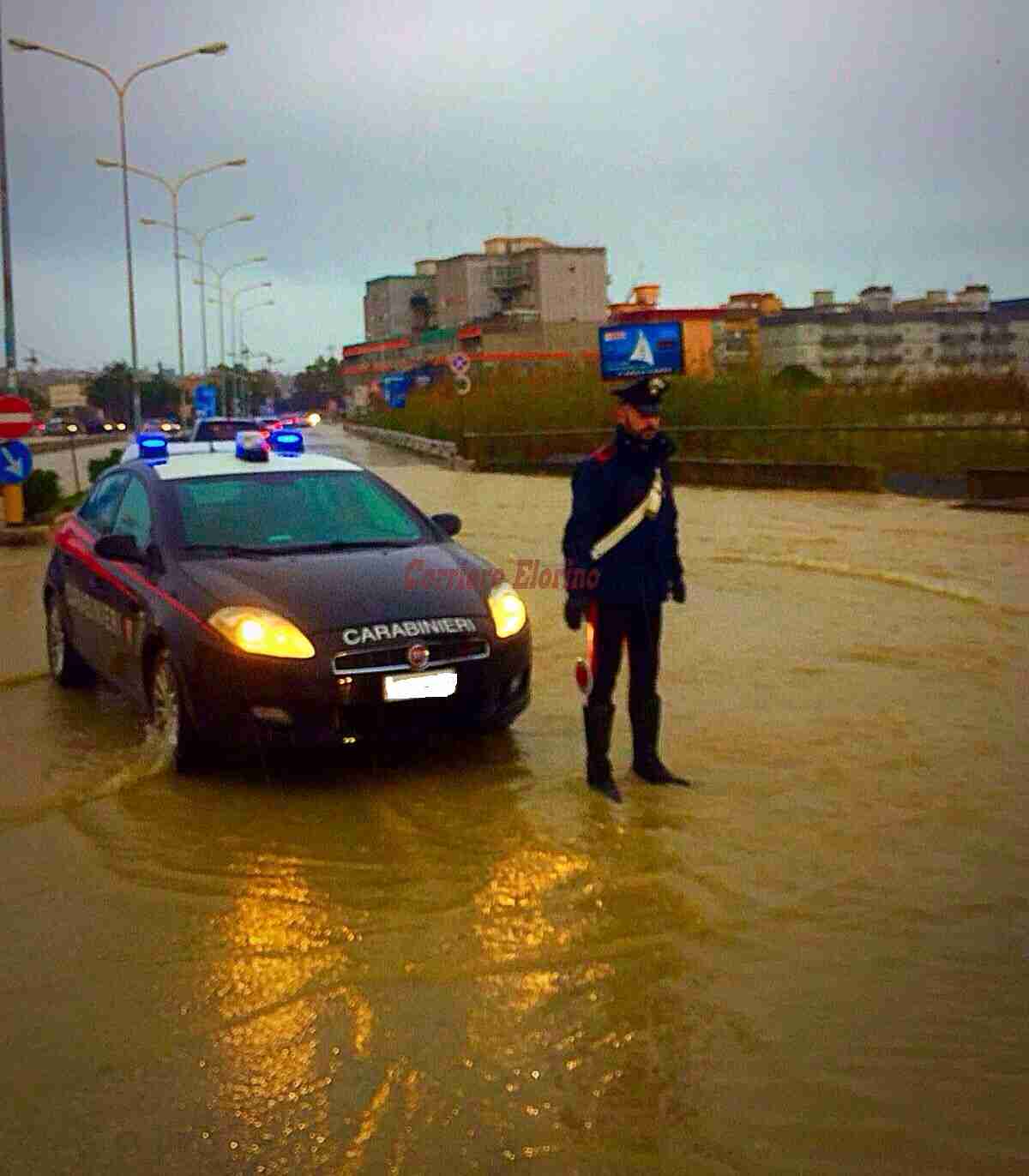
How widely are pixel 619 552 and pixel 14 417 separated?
1340 centimetres

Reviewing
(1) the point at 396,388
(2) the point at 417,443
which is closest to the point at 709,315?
(1) the point at 396,388

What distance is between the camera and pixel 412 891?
5441 mm

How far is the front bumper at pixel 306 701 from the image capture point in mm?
6590

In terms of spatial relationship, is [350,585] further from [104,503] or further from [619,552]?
[104,503]

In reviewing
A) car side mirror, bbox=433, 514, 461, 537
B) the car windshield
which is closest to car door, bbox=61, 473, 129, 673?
the car windshield

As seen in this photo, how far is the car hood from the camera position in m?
6.80

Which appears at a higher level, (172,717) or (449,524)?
(449,524)

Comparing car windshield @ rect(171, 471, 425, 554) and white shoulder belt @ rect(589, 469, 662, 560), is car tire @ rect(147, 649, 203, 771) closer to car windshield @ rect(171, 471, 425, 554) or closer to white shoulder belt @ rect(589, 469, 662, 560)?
car windshield @ rect(171, 471, 425, 554)

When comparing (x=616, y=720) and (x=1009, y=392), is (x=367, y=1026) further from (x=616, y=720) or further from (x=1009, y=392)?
(x=1009, y=392)

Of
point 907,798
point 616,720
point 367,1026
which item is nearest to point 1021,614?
point 616,720

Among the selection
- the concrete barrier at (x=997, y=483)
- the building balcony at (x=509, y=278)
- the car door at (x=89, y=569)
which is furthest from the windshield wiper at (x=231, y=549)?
the building balcony at (x=509, y=278)

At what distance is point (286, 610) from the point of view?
6773 mm

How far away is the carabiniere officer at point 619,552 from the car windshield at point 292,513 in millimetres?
1619

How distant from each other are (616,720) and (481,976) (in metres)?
3.76
